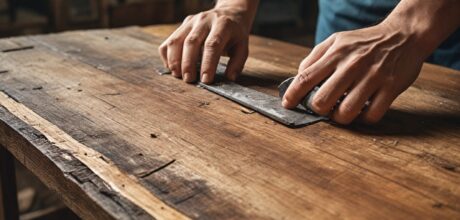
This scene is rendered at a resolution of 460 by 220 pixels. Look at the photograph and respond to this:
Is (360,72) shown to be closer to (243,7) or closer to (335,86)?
(335,86)

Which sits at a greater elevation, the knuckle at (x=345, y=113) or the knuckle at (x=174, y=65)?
the knuckle at (x=345, y=113)

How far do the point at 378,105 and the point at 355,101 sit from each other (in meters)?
0.04

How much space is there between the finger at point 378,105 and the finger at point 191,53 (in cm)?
40

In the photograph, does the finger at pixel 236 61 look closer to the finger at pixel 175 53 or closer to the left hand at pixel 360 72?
the finger at pixel 175 53

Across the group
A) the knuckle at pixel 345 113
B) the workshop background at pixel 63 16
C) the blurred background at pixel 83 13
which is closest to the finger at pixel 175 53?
the knuckle at pixel 345 113

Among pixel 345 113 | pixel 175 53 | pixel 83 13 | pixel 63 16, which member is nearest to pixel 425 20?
pixel 345 113

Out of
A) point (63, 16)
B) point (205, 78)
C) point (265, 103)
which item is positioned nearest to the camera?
point (265, 103)

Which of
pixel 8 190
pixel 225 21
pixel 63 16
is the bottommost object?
pixel 8 190

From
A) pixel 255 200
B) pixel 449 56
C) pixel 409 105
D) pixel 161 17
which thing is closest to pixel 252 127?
pixel 255 200

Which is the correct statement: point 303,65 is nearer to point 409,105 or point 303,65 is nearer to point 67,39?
point 409,105

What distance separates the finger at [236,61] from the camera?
111 cm

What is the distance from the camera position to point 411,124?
0.87m

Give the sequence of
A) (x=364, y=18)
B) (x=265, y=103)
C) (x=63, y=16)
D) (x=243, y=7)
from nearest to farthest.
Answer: (x=265, y=103) → (x=243, y=7) → (x=364, y=18) → (x=63, y=16)

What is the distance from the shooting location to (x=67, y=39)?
4.93 ft
